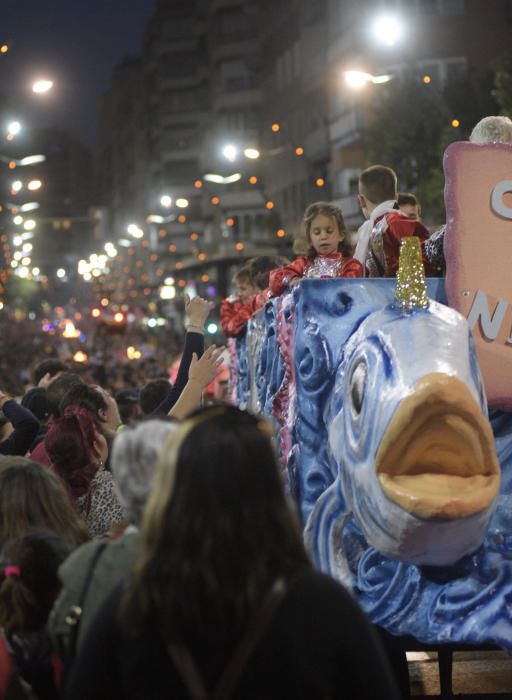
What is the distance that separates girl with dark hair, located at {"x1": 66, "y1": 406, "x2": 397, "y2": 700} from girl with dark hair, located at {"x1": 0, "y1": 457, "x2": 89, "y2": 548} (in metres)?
1.90

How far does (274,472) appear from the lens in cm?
352

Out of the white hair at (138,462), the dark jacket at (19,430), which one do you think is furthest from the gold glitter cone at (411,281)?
the dark jacket at (19,430)

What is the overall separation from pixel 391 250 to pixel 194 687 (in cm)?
416

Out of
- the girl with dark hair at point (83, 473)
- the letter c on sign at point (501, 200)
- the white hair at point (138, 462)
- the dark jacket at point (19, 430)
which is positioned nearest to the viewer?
the white hair at point (138, 462)

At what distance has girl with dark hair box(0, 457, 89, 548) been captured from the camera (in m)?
5.41

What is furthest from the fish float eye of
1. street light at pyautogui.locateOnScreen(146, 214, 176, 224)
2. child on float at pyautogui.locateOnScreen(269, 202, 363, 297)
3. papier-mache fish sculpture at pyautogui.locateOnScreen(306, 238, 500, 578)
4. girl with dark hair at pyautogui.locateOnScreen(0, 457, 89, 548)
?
street light at pyautogui.locateOnScreen(146, 214, 176, 224)

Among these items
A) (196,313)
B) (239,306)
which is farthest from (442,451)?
(239,306)

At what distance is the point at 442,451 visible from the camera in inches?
209

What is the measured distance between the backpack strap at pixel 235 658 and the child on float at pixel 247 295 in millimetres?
7346

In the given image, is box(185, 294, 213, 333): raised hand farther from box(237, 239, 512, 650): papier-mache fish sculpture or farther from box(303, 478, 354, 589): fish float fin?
box(303, 478, 354, 589): fish float fin

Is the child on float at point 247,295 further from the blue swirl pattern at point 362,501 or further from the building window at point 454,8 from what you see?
the building window at point 454,8

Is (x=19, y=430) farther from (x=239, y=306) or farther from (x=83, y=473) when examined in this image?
(x=239, y=306)

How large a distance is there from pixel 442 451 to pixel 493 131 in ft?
8.07

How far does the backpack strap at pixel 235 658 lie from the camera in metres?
3.34
